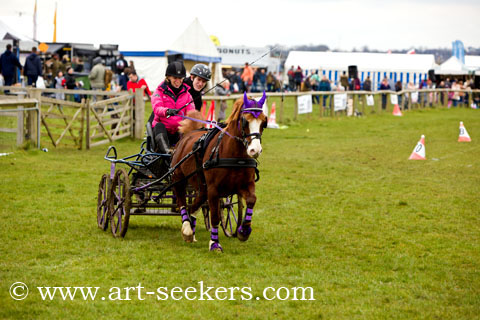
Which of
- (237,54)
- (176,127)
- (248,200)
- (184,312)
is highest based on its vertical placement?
(237,54)

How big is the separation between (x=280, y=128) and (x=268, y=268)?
1863cm

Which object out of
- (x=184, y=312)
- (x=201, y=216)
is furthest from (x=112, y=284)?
(x=201, y=216)

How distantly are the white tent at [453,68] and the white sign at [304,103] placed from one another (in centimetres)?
2609

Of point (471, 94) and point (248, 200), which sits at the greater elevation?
point (471, 94)

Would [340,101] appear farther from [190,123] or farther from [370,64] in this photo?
[190,123]

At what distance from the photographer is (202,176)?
807 centimetres

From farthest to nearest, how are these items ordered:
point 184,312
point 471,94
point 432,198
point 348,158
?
point 471,94, point 348,158, point 432,198, point 184,312

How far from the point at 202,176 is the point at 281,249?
132 cm

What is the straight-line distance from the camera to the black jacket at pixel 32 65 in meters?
24.7

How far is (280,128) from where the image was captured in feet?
83.8

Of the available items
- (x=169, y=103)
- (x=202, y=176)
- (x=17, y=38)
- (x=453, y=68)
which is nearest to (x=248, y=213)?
A: (x=202, y=176)

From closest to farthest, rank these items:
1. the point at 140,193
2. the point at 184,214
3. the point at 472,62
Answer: the point at 184,214 < the point at 140,193 < the point at 472,62

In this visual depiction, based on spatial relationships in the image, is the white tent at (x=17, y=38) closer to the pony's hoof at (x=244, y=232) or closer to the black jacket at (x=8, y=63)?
the black jacket at (x=8, y=63)

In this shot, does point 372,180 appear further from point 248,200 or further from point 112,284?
point 112,284
